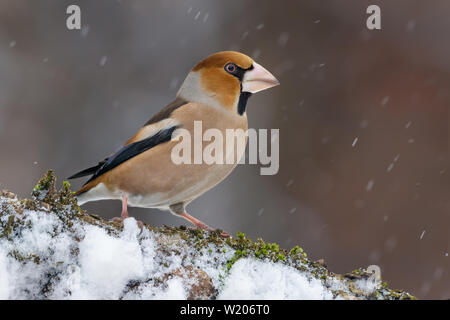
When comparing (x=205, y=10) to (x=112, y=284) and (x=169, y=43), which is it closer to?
(x=169, y=43)

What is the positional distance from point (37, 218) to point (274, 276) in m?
1.07

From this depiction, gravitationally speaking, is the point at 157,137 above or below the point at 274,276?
above

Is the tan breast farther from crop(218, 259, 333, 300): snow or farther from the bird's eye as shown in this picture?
crop(218, 259, 333, 300): snow

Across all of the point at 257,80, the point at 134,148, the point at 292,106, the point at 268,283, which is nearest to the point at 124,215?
the point at 134,148

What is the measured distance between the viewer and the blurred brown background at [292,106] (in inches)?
255

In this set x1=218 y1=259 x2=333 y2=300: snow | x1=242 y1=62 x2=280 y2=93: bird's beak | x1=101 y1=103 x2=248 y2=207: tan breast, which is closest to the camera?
x1=218 y1=259 x2=333 y2=300: snow

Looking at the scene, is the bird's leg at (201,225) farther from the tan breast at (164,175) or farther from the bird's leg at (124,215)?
the bird's leg at (124,215)

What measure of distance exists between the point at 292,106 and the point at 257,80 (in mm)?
3622

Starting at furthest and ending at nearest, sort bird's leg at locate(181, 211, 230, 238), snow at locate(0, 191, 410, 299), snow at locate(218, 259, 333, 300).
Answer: bird's leg at locate(181, 211, 230, 238) → snow at locate(218, 259, 333, 300) → snow at locate(0, 191, 410, 299)

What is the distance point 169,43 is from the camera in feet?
23.9

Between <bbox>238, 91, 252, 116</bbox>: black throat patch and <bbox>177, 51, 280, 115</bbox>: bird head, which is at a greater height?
<bbox>177, 51, 280, 115</bbox>: bird head

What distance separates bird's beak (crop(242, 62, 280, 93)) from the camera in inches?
129

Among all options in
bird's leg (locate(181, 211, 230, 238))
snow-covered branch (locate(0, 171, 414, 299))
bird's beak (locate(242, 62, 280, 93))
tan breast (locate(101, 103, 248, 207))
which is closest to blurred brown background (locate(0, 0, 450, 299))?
bird's leg (locate(181, 211, 230, 238))

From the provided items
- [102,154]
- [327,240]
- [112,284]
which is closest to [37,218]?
[112,284]
